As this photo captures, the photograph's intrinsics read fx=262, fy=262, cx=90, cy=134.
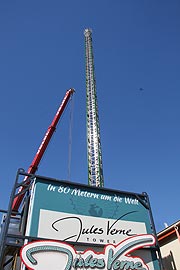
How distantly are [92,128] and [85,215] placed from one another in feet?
100

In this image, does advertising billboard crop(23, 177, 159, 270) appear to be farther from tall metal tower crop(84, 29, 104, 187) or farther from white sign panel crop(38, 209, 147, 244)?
tall metal tower crop(84, 29, 104, 187)

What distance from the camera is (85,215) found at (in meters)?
10.4

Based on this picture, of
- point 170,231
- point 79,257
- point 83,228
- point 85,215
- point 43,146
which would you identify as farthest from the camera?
point 43,146

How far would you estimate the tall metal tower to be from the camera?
3676cm

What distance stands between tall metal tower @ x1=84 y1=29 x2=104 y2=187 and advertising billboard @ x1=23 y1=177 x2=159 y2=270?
23116 millimetres

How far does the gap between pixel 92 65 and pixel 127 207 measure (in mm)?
35391

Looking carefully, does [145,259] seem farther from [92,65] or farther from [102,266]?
[92,65]

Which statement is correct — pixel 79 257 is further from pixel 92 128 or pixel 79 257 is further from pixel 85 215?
pixel 92 128

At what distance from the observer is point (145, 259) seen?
1014 cm

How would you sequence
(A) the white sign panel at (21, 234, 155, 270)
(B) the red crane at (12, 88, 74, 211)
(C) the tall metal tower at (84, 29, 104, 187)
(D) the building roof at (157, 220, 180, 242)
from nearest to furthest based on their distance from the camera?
(A) the white sign panel at (21, 234, 155, 270), (D) the building roof at (157, 220, 180, 242), (B) the red crane at (12, 88, 74, 211), (C) the tall metal tower at (84, 29, 104, 187)

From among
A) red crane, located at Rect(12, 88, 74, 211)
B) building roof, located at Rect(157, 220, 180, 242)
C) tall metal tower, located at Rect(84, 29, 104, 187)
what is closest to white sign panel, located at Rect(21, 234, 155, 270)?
building roof, located at Rect(157, 220, 180, 242)

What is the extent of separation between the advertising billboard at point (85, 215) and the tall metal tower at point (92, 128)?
23.1m

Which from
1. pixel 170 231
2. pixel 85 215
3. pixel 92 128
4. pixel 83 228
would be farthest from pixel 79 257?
pixel 92 128

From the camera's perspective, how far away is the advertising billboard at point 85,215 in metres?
9.50
